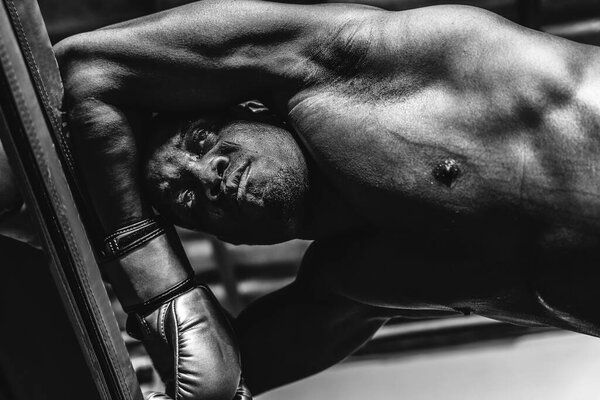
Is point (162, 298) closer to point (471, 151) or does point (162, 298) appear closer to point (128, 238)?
point (128, 238)

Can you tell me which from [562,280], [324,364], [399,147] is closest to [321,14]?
[399,147]

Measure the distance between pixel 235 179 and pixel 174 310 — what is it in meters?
0.26

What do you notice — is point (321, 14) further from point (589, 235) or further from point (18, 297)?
point (18, 297)

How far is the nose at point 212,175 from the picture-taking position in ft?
4.52

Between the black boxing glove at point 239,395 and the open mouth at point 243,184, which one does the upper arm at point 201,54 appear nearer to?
the open mouth at point 243,184

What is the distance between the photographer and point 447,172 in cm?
131

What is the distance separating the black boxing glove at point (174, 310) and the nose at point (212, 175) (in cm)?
14

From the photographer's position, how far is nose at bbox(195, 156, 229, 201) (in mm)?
1379

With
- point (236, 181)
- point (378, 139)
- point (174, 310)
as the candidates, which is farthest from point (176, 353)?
point (378, 139)

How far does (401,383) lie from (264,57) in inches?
71.1

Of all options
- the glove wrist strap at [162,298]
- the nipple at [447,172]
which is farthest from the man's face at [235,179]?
the nipple at [447,172]

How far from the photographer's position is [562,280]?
1301 mm

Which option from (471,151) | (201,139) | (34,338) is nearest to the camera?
(471,151)

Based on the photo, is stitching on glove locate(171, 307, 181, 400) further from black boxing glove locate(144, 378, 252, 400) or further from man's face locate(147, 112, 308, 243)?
man's face locate(147, 112, 308, 243)
